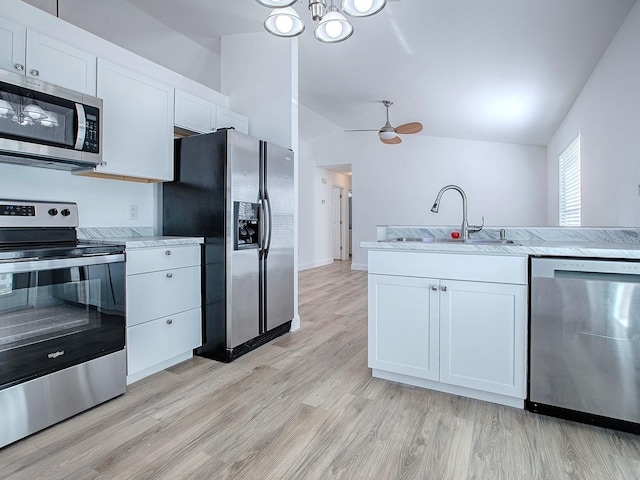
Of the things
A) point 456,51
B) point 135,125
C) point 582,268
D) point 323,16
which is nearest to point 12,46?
point 135,125

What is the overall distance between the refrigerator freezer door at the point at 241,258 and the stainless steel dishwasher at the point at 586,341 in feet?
6.18

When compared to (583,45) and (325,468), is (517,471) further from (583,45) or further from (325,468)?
(583,45)

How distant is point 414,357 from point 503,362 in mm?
474

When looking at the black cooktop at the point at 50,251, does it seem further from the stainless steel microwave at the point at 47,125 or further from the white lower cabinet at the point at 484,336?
the white lower cabinet at the point at 484,336

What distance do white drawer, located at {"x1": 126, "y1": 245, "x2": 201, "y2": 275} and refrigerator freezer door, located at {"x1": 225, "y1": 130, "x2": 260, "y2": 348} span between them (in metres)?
0.27

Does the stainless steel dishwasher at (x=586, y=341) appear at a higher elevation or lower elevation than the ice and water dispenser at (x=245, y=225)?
lower

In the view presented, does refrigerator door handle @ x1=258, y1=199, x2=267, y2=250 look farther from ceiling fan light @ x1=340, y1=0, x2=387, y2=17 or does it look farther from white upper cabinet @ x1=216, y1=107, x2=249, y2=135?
ceiling fan light @ x1=340, y1=0, x2=387, y2=17

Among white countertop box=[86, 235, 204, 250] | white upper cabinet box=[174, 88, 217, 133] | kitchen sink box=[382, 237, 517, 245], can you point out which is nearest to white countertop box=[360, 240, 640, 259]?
kitchen sink box=[382, 237, 517, 245]

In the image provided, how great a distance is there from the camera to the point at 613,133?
100.0 inches

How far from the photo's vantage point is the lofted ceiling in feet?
8.55

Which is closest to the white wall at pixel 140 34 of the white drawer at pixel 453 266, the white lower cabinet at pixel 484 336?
the white drawer at pixel 453 266

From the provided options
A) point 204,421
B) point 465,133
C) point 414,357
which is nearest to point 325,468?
point 204,421

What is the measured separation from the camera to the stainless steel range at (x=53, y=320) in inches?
59.0

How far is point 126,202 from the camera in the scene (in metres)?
2.59
